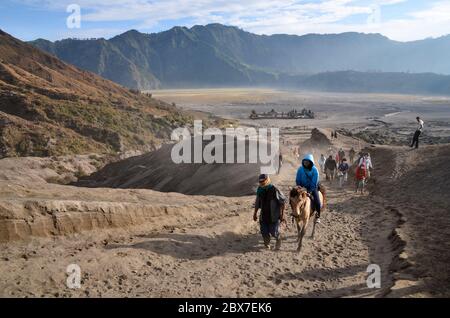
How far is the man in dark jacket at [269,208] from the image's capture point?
9.22 m

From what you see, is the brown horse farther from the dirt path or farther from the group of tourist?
the group of tourist

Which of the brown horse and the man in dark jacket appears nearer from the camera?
the brown horse

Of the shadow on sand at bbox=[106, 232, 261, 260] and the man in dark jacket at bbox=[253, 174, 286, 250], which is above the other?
the man in dark jacket at bbox=[253, 174, 286, 250]

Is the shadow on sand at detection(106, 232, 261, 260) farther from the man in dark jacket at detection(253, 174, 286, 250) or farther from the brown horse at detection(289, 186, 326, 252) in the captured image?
the brown horse at detection(289, 186, 326, 252)

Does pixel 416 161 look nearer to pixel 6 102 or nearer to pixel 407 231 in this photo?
pixel 407 231

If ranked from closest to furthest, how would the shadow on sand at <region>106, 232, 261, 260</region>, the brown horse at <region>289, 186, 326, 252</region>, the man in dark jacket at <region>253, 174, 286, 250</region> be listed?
the shadow on sand at <region>106, 232, 261, 260</region> < the brown horse at <region>289, 186, 326, 252</region> < the man in dark jacket at <region>253, 174, 286, 250</region>

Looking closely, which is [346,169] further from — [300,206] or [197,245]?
[197,245]

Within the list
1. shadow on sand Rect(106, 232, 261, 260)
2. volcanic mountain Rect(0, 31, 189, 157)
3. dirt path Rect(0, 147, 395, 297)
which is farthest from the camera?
volcanic mountain Rect(0, 31, 189, 157)

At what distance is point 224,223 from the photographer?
10938mm

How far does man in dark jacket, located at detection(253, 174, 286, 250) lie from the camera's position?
30.2ft

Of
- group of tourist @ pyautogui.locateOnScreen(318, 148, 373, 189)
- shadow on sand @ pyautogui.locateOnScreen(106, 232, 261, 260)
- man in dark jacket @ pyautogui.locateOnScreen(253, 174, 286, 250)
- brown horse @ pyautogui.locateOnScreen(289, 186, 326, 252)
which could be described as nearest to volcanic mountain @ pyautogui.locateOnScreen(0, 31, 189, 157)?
group of tourist @ pyautogui.locateOnScreen(318, 148, 373, 189)

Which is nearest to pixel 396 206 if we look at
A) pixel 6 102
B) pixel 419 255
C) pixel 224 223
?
pixel 419 255

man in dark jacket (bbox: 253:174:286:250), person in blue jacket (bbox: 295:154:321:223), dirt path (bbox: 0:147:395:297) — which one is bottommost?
dirt path (bbox: 0:147:395:297)

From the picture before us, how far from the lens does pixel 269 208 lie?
9281mm
